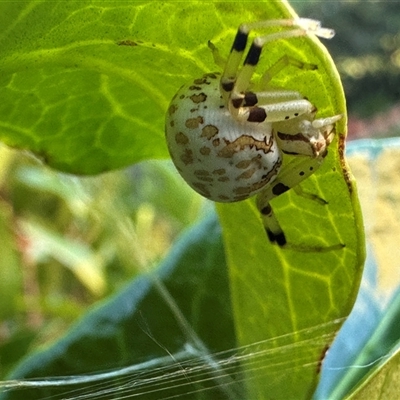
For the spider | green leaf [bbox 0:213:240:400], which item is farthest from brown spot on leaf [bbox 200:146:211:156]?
green leaf [bbox 0:213:240:400]

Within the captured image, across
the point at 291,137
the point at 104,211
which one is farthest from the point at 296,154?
the point at 104,211

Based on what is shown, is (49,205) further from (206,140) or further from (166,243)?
(206,140)

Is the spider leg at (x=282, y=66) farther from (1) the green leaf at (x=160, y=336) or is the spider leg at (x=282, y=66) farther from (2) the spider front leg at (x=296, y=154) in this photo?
(1) the green leaf at (x=160, y=336)

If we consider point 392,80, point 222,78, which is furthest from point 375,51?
point 222,78

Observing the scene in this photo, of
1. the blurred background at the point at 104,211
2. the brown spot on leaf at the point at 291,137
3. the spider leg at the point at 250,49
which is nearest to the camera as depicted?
the spider leg at the point at 250,49

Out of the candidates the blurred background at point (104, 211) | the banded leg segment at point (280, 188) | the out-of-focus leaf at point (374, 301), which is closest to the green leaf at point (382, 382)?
the out-of-focus leaf at point (374, 301)

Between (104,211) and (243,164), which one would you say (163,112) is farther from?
(104,211)

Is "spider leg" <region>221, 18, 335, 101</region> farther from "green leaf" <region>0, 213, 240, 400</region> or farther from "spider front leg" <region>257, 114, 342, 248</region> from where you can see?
"green leaf" <region>0, 213, 240, 400</region>
